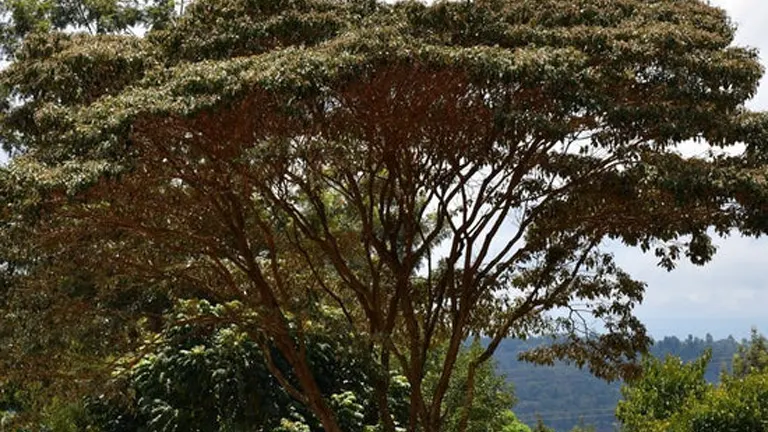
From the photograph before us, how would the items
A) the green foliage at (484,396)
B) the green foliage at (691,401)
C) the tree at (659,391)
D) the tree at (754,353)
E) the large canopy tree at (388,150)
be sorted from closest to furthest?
the large canopy tree at (388,150) → the green foliage at (691,401) → the green foliage at (484,396) → the tree at (659,391) → the tree at (754,353)

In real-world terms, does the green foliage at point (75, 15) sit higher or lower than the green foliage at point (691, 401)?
higher

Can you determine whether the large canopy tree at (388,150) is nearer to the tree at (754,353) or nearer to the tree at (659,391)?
the tree at (659,391)

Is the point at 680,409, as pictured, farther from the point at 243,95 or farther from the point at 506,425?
the point at 243,95

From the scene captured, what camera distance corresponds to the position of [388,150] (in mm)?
10867

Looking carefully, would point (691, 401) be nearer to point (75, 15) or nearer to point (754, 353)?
point (75, 15)

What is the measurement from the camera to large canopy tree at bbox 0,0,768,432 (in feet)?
29.7

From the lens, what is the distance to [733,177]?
31.0ft

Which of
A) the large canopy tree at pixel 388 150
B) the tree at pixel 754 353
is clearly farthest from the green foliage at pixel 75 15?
the tree at pixel 754 353

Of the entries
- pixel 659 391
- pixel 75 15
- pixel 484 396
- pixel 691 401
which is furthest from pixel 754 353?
pixel 75 15

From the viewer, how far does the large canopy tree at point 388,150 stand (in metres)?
9.05

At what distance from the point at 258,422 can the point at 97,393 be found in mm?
2056

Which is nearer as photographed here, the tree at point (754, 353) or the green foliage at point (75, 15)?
the green foliage at point (75, 15)

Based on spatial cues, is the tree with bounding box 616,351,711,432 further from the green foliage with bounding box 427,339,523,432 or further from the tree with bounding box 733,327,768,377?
the tree with bounding box 733,327,768,377

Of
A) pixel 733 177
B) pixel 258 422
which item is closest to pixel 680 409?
pixel 258 422
